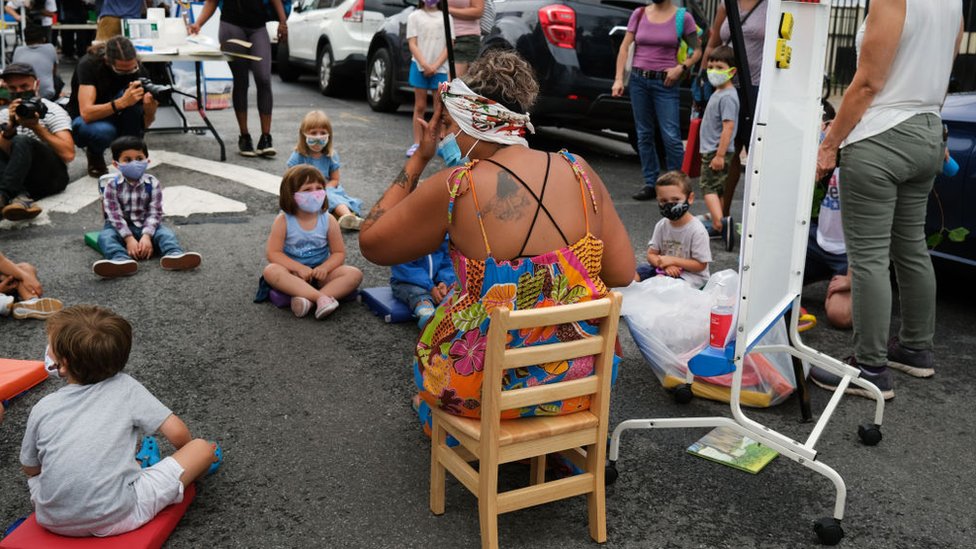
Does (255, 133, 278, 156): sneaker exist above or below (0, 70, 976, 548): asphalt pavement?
above

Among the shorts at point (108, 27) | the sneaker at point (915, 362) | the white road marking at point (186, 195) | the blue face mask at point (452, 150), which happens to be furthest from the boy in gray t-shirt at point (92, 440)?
the shorts at point (108, 27)

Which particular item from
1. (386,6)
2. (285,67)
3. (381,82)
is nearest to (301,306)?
(381,82)

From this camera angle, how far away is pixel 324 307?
193 inches

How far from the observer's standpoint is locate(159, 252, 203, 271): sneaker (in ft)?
18.2

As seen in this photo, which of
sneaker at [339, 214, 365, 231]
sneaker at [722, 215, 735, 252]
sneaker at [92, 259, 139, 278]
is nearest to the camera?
sneaker at [92, 259, 139, 278]

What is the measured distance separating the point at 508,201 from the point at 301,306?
2.28m

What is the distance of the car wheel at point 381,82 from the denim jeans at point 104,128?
3876 millimetres

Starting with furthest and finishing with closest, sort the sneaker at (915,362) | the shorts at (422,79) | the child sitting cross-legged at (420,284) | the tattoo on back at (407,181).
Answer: the shorts at (422,79) → the child sitting cross-legged at (420,284) → the sneaker at (915,362) → the tattoo on back at (407,181)

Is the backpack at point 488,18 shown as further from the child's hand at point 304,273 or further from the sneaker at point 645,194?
the child's hand at point 304,273

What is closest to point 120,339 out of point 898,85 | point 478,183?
point 478,183

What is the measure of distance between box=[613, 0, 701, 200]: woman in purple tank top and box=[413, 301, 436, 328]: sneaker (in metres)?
3.31

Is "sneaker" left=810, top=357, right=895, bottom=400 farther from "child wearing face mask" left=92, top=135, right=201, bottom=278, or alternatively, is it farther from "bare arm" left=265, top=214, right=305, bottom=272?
"child wearing face mask" left=92, top=135, right=201, bottom=278

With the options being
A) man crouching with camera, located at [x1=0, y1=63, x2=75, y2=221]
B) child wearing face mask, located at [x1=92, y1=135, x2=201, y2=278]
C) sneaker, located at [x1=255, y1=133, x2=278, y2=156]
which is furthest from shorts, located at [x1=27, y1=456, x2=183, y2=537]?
sneaker, located at [x1=255, y1=133, x2=278, y2=156]

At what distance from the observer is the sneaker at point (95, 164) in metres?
7.76
